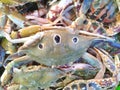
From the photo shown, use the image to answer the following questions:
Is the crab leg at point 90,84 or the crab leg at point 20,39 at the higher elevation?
the crab leg at point 20,39

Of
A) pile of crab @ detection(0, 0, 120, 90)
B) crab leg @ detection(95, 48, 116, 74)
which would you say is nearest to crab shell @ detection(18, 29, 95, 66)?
pile of crab @ detection(0, 0, 120, 90)

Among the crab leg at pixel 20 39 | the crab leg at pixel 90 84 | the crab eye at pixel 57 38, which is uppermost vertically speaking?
the crab leg at pixel 20 39

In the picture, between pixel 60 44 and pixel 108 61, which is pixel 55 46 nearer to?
pixel 60 44

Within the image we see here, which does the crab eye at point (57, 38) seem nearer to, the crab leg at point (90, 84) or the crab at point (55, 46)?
the crab at point (55, 46)

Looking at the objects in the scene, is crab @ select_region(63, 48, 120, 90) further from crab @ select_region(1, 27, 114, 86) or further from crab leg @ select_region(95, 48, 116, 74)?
crab @ select_region(1, 27, 114, 86)

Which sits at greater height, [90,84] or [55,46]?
[55,46]

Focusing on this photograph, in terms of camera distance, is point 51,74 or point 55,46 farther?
point 51,74

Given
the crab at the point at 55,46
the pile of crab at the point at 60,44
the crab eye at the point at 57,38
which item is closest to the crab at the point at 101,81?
the pile of crab at the point at 60,44

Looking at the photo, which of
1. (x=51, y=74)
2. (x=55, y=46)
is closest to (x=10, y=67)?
(x=51, y=74)

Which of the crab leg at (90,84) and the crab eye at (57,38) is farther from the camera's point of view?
the crab leg at (90,84)

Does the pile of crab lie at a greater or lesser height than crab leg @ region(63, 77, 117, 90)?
greater
